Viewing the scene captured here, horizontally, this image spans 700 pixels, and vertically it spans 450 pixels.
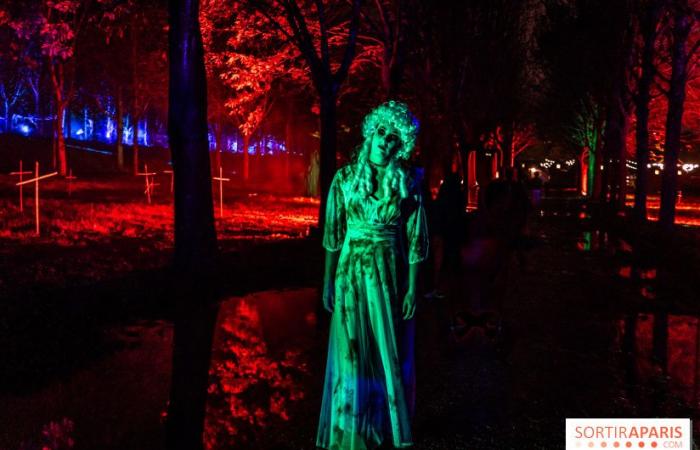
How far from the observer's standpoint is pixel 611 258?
56.9 feet

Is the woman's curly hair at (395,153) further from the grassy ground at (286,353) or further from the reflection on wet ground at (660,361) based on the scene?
the reflection on wet ground at (660,361)

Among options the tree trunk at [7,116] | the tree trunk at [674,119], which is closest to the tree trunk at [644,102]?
the tree trunk at [674,119]

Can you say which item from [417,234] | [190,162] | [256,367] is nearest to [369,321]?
[417,234]

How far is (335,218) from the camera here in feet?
15.9

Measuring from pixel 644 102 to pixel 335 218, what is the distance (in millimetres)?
23045

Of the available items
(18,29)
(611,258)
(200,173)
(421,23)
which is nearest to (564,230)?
(611,258)

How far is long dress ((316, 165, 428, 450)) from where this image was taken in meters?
4.70

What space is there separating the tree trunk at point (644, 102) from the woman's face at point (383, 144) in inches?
768

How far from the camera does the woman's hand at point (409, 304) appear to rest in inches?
188

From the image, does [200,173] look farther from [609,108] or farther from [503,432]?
[609,108]

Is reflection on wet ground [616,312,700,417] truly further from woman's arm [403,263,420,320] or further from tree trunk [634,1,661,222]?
tree trunk [634,1,661,222]

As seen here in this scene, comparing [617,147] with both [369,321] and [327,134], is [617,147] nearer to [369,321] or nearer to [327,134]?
[327,134]

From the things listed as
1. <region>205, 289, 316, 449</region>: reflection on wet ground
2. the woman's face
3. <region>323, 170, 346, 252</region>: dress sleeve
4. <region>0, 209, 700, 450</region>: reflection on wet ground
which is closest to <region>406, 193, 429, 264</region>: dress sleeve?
the woman's face

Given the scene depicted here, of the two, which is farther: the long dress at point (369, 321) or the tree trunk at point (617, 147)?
the tree trunk at point (617, 147)
